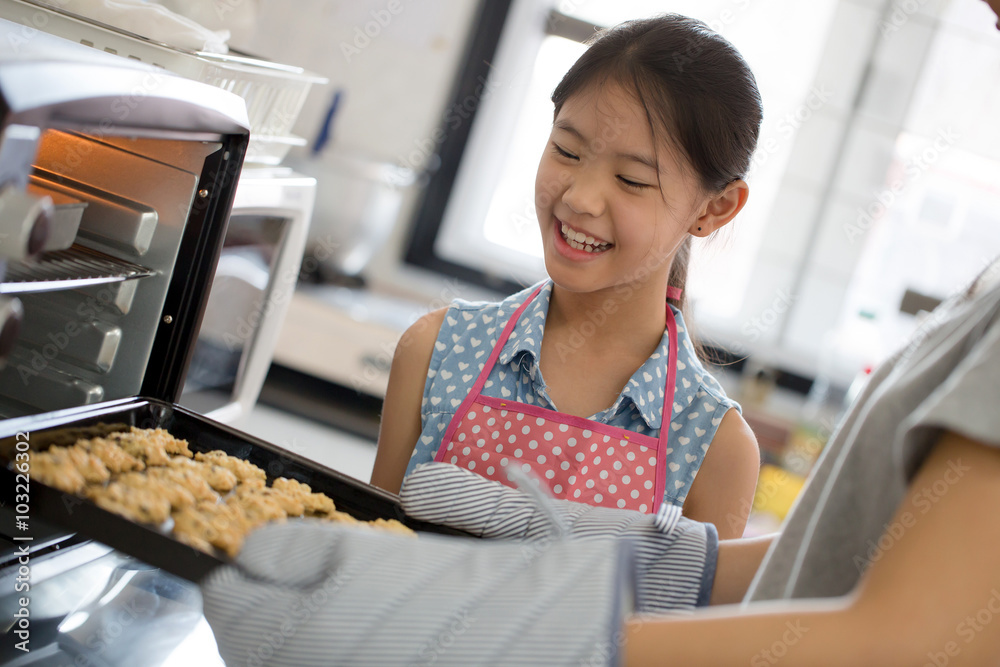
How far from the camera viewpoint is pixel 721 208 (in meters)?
1.14

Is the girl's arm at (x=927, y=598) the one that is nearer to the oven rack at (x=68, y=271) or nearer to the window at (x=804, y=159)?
the oven rack at (x=68, y=271)

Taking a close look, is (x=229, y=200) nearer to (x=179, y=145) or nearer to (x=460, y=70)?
(x=179, y=145)

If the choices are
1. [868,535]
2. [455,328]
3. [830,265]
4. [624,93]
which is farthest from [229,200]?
→ [830,265]

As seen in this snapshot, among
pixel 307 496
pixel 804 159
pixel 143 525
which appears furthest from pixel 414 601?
pixel 804 159

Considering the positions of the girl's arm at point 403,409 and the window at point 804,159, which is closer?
the girl's arm at point 403,409

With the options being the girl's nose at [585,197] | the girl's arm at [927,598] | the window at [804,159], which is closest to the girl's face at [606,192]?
the girl's nose at [585,197]

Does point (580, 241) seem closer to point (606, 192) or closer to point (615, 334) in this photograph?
point (606, 192)

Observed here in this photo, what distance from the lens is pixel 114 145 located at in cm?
93

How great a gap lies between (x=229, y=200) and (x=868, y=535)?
2.40ft

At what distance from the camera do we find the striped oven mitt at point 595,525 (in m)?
0.73

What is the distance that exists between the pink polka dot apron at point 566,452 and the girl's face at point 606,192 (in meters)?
0.18

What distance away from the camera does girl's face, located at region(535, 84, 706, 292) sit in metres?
1.02

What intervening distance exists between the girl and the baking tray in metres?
0.24

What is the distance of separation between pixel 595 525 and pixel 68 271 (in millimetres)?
569
